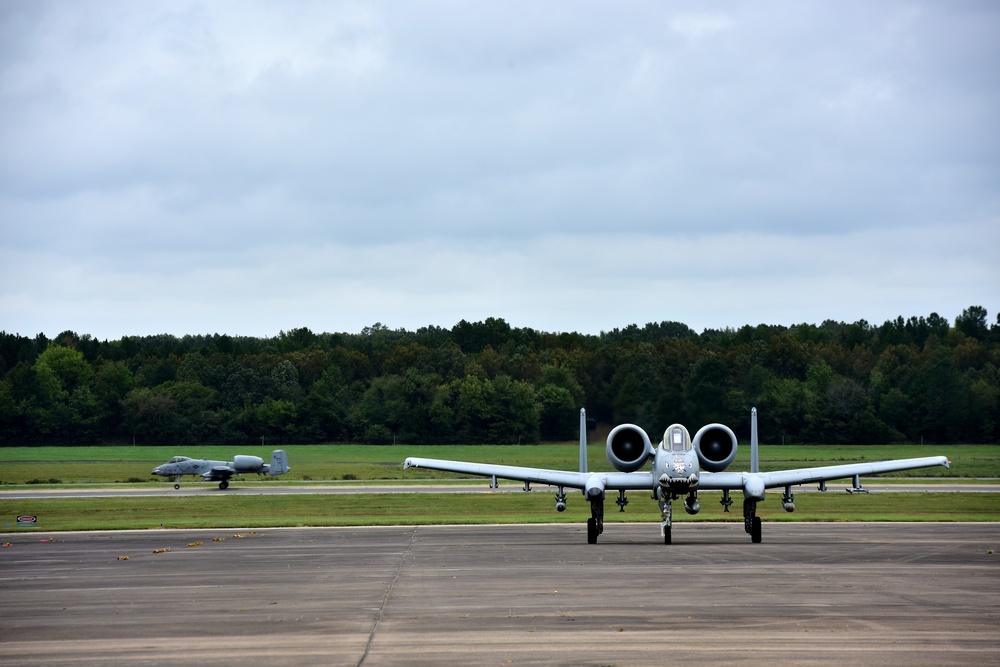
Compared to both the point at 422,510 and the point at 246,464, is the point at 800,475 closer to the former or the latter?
the point at 422,510

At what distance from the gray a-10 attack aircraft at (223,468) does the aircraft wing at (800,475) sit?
39497 mm

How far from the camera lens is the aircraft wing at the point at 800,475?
2683cm

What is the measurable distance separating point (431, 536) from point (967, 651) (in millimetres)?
19310

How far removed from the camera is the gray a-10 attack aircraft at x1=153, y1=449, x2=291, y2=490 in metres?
62.1

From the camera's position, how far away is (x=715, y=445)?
27.6 meters

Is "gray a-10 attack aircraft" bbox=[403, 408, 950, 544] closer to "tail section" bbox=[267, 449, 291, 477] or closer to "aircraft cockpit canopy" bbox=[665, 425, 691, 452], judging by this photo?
"aircraft cockpit canopy" bbox=[665, 425, 691, 452]

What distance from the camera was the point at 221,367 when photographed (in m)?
117

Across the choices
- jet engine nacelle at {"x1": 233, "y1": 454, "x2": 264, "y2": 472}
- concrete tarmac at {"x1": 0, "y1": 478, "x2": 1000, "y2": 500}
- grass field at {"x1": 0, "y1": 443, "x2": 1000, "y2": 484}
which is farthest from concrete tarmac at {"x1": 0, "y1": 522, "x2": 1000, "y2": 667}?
jet engine nacelle at {"x1": 233, "y1": 454, "x2": 264, "y2": 472}

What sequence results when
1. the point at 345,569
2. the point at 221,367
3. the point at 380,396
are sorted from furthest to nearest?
the point at 221,367 < the point at 380,396 < the point at 345,569

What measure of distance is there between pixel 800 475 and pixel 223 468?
4172 cm

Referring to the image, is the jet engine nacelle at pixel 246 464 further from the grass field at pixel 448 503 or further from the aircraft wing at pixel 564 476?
the aircraft wing at pixel 564 476

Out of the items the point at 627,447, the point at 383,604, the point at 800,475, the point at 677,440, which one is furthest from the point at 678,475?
the point at 383,604

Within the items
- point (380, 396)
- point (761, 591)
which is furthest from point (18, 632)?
point (380, 396)

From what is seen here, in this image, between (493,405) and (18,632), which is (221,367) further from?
(18,632)
